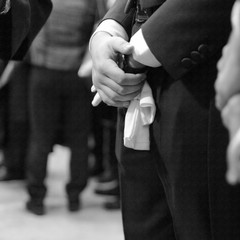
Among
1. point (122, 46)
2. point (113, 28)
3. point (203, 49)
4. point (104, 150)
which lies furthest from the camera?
point (104, 150)

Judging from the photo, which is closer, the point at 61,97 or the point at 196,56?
the point at 196,56

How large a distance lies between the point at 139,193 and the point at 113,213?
7.07ft

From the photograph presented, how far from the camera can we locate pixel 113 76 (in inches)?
52.0

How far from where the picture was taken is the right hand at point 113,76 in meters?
1.31

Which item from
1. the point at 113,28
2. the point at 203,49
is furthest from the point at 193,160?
the point at 113,28

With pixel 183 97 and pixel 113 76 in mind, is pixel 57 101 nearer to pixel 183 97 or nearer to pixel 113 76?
pixel 113 76

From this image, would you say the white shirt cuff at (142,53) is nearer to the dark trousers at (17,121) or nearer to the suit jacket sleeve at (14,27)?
the suit jacket sleeve at (14,27)

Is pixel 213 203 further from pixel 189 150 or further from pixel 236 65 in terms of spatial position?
pixel 236 65

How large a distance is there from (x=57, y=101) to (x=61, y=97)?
34mm

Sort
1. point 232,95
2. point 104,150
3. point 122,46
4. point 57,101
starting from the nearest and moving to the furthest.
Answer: point 232,95 → point 122,46 → point 57,101 → point 104,150

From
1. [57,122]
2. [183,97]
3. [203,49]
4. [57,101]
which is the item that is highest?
[203,49]

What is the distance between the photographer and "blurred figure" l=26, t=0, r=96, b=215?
10.8 ft

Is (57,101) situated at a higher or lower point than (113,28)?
lower

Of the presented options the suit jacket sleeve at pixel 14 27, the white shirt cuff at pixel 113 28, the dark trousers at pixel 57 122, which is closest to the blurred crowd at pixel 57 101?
the dark trousers at pixel 57 122
